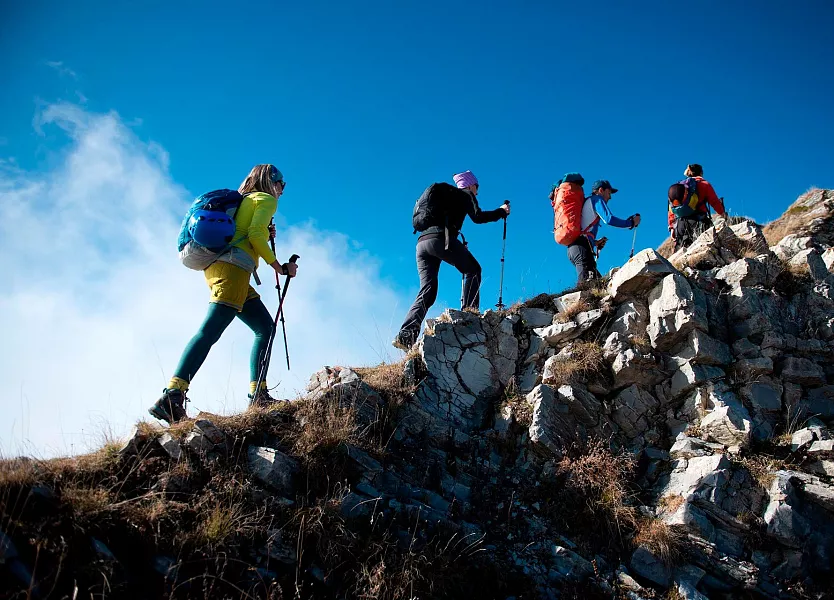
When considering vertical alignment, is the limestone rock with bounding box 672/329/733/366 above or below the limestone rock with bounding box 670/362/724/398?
above

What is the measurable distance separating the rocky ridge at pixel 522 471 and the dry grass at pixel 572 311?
5cm

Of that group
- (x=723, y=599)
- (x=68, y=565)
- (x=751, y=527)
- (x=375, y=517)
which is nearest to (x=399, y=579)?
(x=375, y=517)

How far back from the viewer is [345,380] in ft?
23.0

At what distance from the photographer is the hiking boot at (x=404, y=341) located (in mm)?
8367

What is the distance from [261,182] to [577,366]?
4.94 meters

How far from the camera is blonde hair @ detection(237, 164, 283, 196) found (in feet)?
23.4

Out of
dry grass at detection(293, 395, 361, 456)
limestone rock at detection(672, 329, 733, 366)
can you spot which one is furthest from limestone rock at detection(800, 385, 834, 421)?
dry grass at detection(293, 395, 361, 456)

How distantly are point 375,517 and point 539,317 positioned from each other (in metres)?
4.61

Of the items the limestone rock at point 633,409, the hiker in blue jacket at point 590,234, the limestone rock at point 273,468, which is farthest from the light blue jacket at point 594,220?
the limestone rock at point 273,468

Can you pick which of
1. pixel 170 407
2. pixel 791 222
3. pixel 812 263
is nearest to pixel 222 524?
pixel 170 407

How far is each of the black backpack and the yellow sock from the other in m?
4.49

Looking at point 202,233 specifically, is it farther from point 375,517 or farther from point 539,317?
point 539,317

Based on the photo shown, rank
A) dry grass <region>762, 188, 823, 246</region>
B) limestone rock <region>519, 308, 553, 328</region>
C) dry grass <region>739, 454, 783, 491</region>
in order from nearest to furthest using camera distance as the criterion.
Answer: dry grass <region>739, 454, 783, 491</region>, limestone rock <region>519, 308, 553, 328</region>, dry grass <region>762, 188, 823, 246</region>

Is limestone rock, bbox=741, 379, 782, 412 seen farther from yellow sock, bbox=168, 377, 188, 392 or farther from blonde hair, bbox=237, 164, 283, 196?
yellow sock, bbox=168, 377, 188, 392
